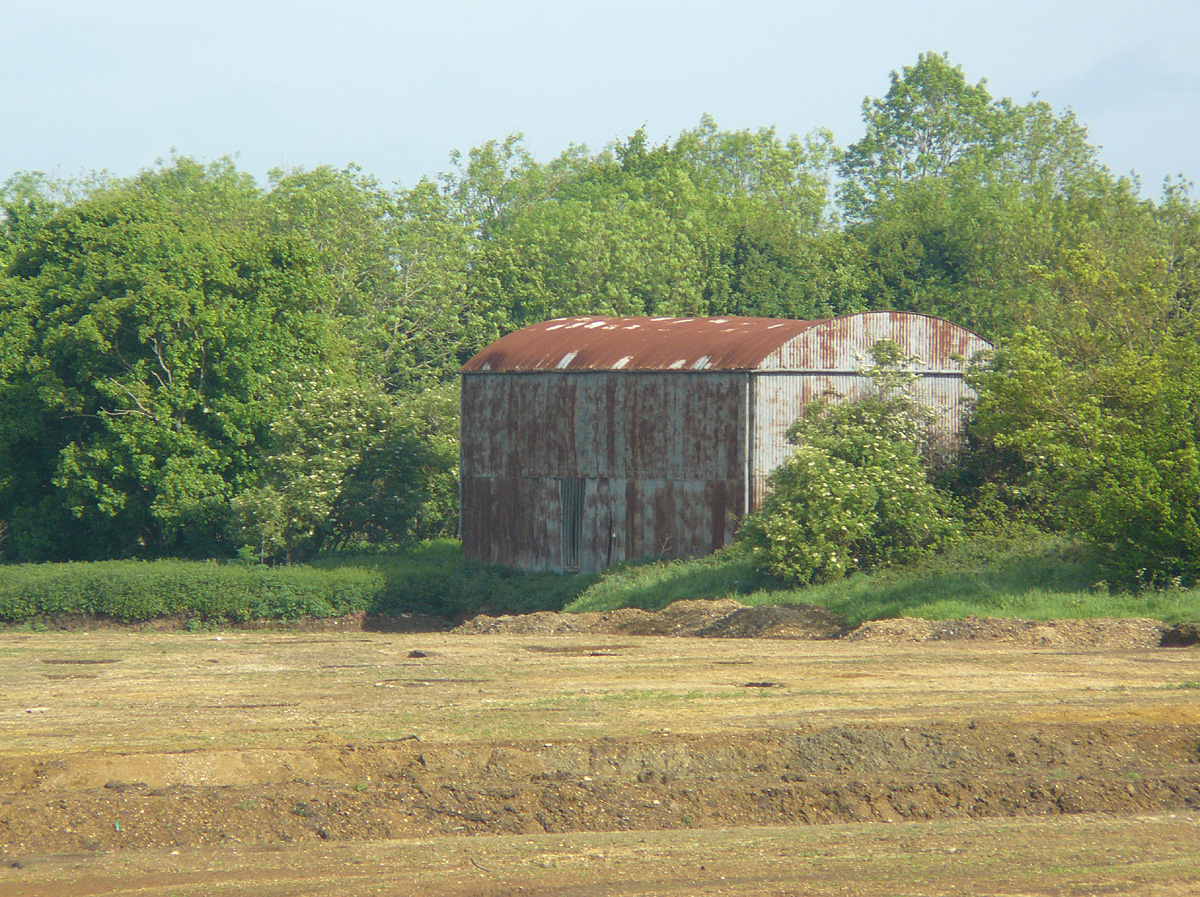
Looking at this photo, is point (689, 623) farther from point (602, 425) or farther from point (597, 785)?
point (597, 785)

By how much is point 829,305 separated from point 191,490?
3135 centimetres

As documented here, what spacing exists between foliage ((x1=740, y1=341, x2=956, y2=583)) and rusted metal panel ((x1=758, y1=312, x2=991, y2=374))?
92cm

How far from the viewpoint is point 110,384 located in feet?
122

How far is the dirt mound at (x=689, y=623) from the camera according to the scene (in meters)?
26.1

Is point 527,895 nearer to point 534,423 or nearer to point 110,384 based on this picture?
point 534,423

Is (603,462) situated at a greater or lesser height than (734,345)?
lesser

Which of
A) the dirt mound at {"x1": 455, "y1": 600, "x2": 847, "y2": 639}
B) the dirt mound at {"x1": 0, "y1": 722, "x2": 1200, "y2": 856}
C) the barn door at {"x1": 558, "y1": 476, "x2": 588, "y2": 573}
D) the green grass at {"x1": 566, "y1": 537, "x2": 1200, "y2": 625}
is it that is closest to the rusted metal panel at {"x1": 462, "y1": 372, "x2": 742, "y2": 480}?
the barn door at {"x1": 558, "y1": 476, "x2": 588, "y2": 573}

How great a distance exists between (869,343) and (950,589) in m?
8.64

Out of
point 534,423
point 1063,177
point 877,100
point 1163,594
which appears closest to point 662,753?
point 1163,594

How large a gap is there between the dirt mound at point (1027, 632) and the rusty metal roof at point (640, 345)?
9.19 meters

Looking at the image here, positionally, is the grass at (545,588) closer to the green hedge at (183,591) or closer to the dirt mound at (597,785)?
the green hedge at (183,591)

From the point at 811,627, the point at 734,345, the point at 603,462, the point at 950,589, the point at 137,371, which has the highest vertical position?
the point at 734,345

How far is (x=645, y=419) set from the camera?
34406 millimetres

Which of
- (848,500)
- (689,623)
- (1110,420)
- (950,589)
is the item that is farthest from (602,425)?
(1110,420)
